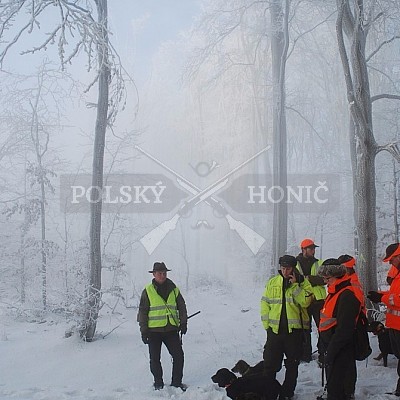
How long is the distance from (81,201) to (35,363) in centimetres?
1301

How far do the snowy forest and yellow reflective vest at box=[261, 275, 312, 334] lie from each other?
2207mm

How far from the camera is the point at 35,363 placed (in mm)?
7379

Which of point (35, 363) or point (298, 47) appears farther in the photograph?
point (298, 47)

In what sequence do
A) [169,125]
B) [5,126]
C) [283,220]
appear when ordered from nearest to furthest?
1. [283,220]
2. [5,126]
3. [169,125]

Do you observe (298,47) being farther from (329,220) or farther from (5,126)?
(5,126)

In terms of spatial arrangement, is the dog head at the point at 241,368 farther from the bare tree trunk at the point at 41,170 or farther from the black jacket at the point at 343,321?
the bare tree trunk at the point at 41,170

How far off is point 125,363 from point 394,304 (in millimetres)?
4125

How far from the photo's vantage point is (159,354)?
19.1ft

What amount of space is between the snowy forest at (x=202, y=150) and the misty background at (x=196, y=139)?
4.1 inches

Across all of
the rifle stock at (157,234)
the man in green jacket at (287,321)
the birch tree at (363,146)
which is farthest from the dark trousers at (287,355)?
the rifle stock at (157,234)

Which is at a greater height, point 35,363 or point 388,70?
point 388,70

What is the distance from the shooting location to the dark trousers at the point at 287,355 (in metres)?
4.98

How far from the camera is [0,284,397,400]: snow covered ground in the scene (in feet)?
18.0

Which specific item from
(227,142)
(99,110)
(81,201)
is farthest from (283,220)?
(227,142)
